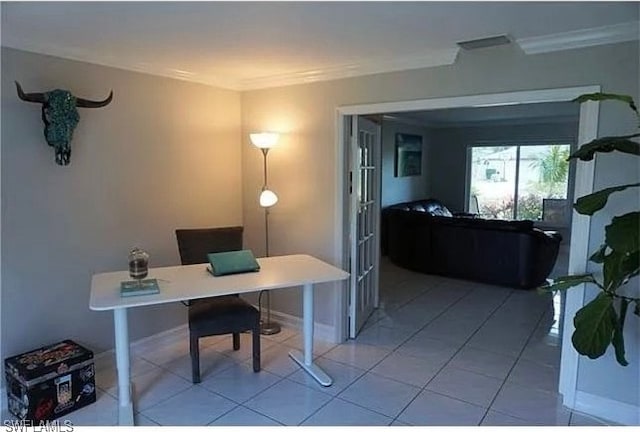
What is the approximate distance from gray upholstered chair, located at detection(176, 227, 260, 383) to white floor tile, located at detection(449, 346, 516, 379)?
60.3 inches

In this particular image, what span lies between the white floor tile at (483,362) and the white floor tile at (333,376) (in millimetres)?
774

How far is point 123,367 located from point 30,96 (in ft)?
5.56

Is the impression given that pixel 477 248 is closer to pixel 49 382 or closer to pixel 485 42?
pixel 485 42

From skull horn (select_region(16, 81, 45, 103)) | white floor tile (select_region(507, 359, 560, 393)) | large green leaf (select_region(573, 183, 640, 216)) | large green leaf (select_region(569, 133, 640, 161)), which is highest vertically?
skull horn (select_region(16, 81, 45, 103))

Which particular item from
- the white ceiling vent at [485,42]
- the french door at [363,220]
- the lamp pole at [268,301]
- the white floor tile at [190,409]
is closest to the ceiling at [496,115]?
the french door at [363,220]

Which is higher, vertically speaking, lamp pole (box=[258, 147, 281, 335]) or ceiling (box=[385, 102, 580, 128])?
ceiling (box=[385, 102, 580, 128])

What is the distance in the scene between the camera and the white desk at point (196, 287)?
244 centimetres

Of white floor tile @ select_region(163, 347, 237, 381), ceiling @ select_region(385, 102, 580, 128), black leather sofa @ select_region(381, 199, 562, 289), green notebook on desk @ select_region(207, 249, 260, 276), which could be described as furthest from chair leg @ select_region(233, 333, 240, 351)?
ceiling @ select_region(385, 102, 580, 128)

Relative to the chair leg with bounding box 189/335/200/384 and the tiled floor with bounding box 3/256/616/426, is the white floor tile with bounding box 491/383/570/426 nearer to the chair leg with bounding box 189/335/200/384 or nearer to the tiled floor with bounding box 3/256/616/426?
the tiled floor with bounding box 3/256/616/426

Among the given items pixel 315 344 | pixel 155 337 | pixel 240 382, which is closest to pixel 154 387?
pixel 240 382

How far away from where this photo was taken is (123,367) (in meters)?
2.57

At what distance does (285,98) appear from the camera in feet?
12.4

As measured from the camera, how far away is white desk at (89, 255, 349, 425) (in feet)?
7.99

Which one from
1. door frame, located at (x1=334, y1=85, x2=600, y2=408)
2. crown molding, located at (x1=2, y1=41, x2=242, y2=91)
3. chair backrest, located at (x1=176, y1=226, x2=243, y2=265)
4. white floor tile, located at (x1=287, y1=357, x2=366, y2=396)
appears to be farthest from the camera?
chair backrest, located at (x1=176, y1=226, x2=243, y2=265)
